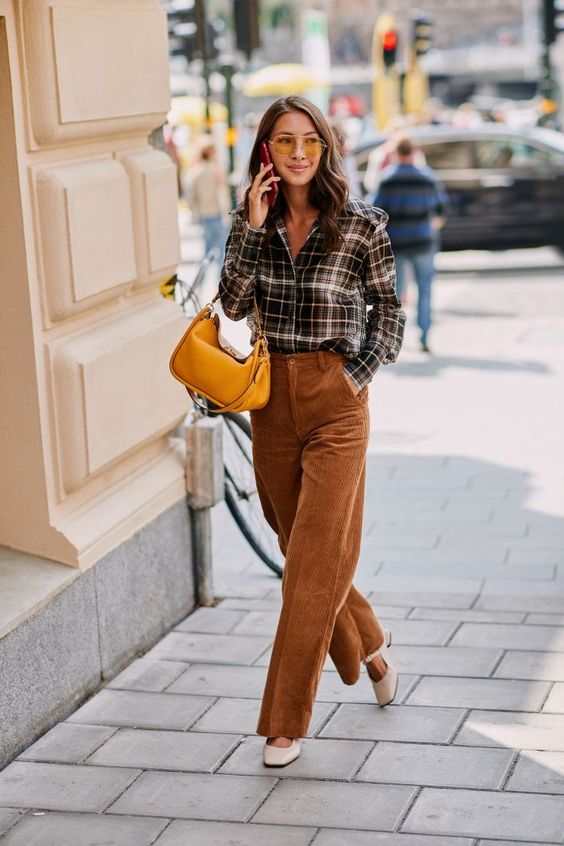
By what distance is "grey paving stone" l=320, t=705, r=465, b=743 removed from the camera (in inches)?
179

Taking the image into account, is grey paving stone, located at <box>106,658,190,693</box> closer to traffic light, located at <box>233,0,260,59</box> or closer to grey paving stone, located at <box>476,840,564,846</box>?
grey paving stone, located at <box>476,840,564,846</box>

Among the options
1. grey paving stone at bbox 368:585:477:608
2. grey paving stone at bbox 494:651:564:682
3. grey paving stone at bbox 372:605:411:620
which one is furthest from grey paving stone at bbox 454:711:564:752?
grey paving stone at bbox 368:585:477:608

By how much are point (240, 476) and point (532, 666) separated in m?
1.70

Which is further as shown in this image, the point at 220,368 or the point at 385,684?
the point at 385,684

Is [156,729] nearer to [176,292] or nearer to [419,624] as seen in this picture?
[419,624]

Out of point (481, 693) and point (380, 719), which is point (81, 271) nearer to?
point (380, 719)

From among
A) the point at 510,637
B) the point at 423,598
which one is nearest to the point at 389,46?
the point at 423,598

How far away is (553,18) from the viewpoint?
855 inches

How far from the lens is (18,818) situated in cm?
404

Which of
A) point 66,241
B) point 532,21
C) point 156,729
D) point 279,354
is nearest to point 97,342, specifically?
point 66,241

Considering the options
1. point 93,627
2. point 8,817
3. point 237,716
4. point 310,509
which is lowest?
point 237,716

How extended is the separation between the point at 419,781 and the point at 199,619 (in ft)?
A: 5.86

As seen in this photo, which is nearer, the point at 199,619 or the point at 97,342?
the point at 97,342

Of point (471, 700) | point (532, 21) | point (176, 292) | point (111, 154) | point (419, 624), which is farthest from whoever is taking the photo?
point (532, 21)
